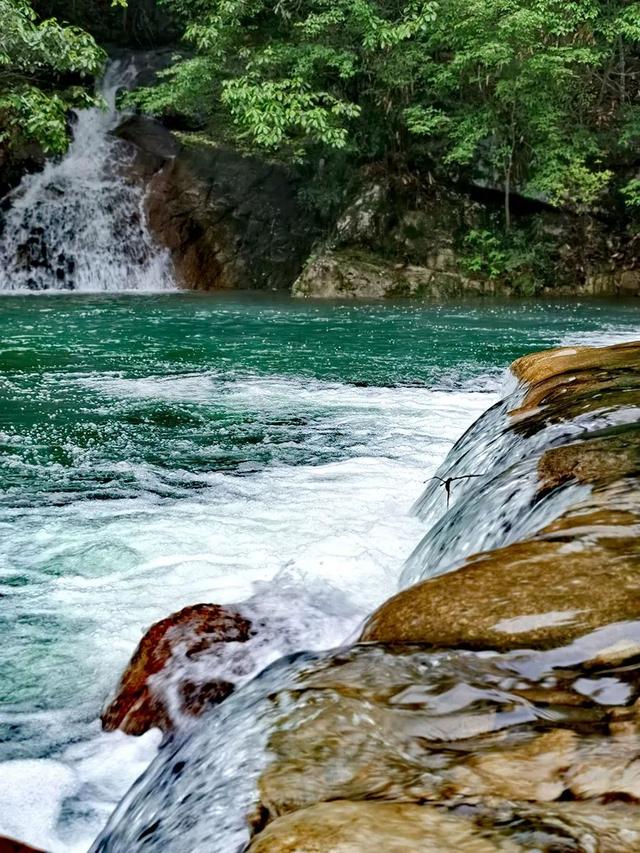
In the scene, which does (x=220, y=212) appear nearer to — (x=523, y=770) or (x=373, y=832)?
(x=523, y=770)

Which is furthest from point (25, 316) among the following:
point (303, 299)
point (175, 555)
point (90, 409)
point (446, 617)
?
point (446, 617)

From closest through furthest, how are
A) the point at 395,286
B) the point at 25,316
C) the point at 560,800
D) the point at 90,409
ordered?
1. the point at 560,800
2. the point at 90,409
3. the point at 25,316
4. the point at 395,286

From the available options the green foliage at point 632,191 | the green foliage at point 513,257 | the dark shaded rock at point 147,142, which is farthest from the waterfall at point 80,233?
the green foliage at point 632,191

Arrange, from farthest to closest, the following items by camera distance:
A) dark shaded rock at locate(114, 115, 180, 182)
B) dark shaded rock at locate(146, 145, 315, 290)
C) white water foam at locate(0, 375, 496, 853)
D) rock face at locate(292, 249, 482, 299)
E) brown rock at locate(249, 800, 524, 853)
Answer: dark shaded rock at locate(114, 115, 180, 182), dark shaded rock at locate(146, 145, 315, 290), rock face at locate(292, 249, 482, 299), white water foam at locate(0, 375, 496, 853), brown rock at locate(249, 800, 524, 853)

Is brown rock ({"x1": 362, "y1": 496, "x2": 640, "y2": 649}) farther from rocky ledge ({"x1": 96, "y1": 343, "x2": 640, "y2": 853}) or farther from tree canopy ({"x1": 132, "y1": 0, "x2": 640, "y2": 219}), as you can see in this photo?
tree canopy ({"x1": 132, "y1": 0, "x2": 640, "y2": 219})

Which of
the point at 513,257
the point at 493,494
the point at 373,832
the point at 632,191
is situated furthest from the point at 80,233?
the point at 373,832

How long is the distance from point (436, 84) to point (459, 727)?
18246 mm

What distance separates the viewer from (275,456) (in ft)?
19.7

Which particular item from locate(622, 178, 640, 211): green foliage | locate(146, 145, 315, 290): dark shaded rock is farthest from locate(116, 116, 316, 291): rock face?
locate(622, 178, 640, 211): green foliage

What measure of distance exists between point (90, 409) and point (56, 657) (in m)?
4.20

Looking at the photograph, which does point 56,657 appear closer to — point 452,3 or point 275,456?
point 275,456

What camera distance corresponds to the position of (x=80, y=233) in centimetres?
1873

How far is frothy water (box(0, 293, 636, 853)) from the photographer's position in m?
2.68

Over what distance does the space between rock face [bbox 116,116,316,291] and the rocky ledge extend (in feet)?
57.8
